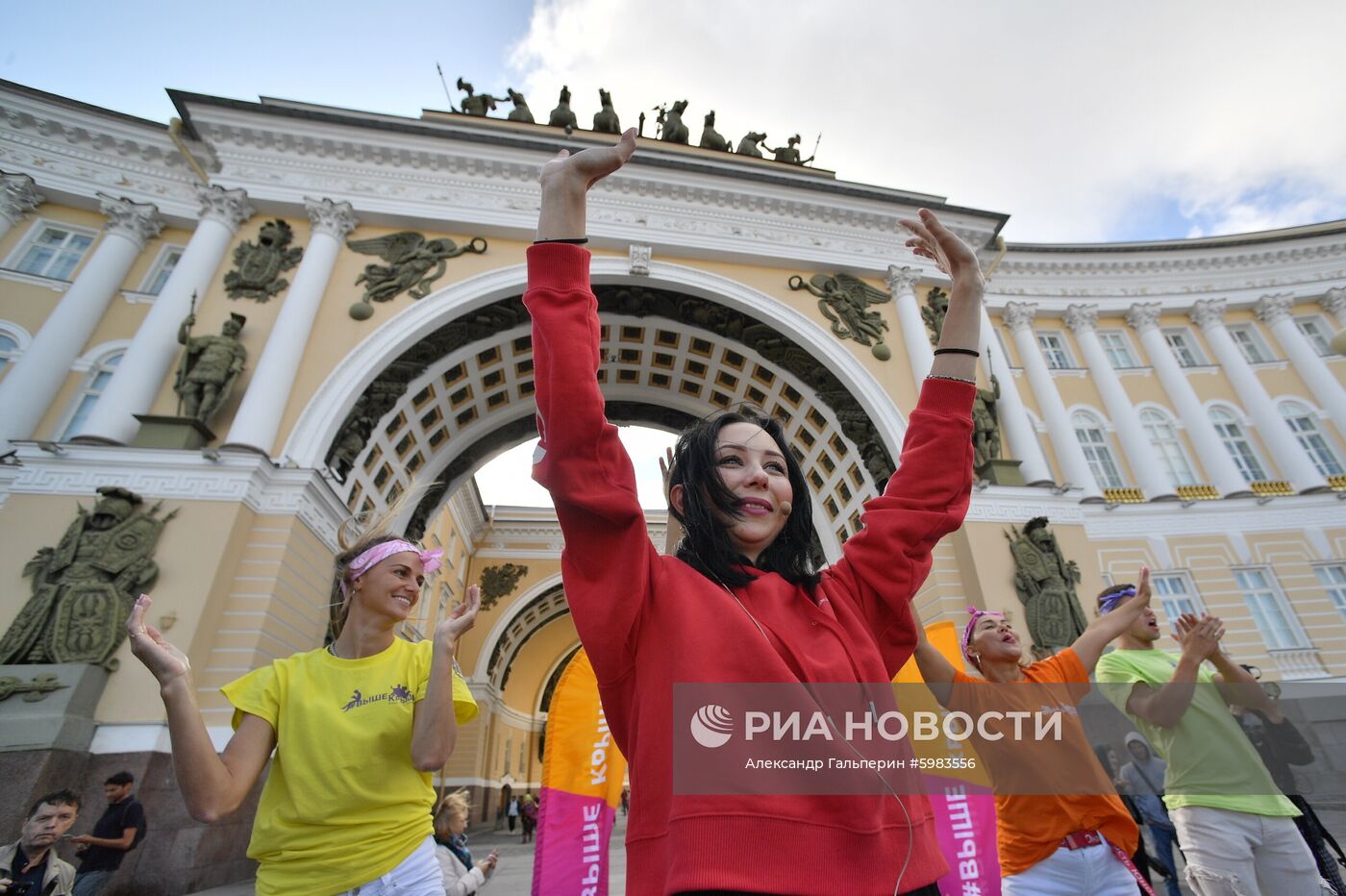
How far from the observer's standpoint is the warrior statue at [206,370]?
955 centimetres

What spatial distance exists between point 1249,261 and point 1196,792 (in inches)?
802

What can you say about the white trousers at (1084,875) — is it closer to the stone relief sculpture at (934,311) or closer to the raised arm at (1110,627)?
the raised arm at (1110,627)

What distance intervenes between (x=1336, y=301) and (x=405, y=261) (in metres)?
23.0

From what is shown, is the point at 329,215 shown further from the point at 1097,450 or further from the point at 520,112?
the point at 1097,450

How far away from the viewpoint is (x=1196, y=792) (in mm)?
3018

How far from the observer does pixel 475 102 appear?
16.8 m

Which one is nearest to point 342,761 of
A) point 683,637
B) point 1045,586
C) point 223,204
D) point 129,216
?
point 683,637

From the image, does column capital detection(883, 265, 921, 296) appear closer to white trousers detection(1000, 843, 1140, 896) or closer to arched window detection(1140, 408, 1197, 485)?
arched window detection(1140, 408, 1197, 485)

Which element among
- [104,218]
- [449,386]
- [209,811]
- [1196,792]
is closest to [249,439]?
[449,386]

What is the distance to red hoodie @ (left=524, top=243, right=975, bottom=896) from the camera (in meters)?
1.04

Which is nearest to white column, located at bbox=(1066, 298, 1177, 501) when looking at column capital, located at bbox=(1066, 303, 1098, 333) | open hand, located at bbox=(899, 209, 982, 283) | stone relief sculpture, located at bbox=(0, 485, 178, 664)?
column capital, located at bbox=(1066, 303, 1098, 333)

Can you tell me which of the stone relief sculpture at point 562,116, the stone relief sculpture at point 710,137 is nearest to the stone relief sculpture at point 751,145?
the stone relief sculpture at point 710,137

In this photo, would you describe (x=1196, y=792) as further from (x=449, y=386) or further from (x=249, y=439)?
(x=449, y=386)

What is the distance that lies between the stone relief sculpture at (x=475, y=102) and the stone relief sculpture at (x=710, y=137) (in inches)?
213
